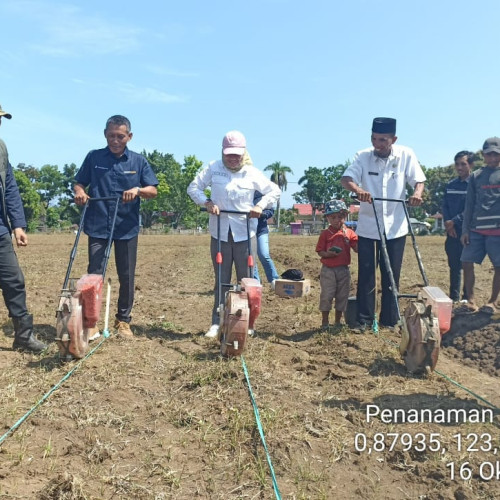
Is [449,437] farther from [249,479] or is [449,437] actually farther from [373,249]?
[373,249]

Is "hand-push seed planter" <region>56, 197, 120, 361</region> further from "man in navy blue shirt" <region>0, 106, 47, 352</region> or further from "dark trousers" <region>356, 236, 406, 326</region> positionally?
"dark trousers" <region>356, 236, 406, 326</region>

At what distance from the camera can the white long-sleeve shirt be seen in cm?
566

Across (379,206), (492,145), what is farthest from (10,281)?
(492,145)

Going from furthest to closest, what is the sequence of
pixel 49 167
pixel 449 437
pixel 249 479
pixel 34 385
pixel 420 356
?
pixel 49 167, pixel 420 356, pixel 34 385, pixel 449 437, pixel 249 479

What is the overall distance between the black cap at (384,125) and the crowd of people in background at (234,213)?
10mm

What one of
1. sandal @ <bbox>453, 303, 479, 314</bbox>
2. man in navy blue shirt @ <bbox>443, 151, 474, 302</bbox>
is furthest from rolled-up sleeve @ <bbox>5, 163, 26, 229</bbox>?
man in navy blue shirt @ <bbox>443, 151, 474, 302</bbox>

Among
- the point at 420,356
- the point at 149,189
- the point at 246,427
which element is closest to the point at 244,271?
the point at 149,189

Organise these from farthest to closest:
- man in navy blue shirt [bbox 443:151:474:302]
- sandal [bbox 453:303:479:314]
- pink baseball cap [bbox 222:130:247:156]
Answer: man in navy blue shirt [bbox 443:151:474:302]
sandal [bbox 453:303:479:314]
pink baseball cap [bbox 222:130:247:156]

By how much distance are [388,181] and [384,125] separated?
24.5 inches

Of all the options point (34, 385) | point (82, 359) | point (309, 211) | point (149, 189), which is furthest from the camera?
point (309, 211)

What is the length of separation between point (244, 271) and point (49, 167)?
8440 cm

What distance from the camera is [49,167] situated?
83500mm

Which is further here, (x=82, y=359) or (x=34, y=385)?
(x=82, y=359)

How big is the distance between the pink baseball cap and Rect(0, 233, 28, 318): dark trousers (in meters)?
2.23
